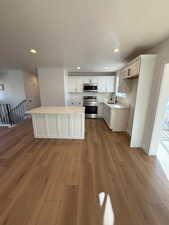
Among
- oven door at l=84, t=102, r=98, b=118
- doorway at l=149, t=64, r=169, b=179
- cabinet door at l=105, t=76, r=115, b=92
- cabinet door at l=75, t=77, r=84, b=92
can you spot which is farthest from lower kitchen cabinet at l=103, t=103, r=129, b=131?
cabinet door at l=75, t=77, r=84, b=92

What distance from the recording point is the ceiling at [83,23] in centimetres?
121

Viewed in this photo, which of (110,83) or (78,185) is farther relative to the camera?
(110,83)

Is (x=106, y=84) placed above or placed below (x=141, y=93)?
above

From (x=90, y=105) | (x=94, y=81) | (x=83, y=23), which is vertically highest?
(x=83, y=23)

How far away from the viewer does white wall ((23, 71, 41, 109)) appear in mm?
5617

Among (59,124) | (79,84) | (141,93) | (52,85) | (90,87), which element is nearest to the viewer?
(141,93)

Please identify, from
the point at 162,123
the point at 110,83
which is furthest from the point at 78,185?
the point at 110,83

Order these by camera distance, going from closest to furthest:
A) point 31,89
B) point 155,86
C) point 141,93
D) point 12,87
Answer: point 155,86 < point 141,93 < point 12,87 < point 31,89

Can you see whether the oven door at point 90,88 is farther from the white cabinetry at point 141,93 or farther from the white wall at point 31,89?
the white wall at point 31,89

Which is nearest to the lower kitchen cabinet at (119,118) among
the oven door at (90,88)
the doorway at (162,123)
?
the doorway at (162,123)

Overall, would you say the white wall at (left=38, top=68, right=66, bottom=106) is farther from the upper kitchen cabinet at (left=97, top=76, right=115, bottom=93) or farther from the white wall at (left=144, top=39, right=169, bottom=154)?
the white wall at (left=144, top=39, right=169, bottom=154)

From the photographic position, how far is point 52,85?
4641 millimetres

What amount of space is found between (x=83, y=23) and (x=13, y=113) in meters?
5.85

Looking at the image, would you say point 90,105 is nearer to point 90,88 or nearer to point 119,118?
point 90,88
